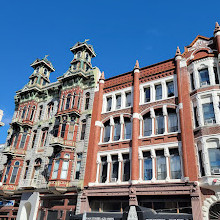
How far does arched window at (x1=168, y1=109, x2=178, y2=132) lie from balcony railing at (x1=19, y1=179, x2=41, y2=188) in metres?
15.3

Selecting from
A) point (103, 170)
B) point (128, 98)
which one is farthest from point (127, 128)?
point (103, 170)

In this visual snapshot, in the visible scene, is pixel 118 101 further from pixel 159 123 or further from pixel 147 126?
pixel 159 123

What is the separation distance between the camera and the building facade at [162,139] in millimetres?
16953

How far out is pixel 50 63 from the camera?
1426 inches

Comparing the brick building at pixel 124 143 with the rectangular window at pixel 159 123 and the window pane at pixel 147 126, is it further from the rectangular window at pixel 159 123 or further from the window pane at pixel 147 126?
the window pane at pixel 147 126

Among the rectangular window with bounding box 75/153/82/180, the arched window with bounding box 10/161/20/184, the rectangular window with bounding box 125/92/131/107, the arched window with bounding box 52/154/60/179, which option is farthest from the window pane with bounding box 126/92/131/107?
the arched window with bounding box 10/161/20/184

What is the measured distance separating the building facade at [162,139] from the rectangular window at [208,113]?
0.20 feet

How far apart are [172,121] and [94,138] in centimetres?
807

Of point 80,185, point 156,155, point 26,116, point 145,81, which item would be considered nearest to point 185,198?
point 156,155

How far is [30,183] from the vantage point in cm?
2475

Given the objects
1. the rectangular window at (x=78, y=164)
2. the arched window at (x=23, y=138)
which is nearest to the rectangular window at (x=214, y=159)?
the rectangular window at (x=78, y=164)

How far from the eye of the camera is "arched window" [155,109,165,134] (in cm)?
2064

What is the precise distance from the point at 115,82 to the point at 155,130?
8030mm

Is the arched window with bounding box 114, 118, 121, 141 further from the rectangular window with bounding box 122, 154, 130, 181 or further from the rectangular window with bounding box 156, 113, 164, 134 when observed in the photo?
the rectangular window with bounding box 156, 113, 164, 134
